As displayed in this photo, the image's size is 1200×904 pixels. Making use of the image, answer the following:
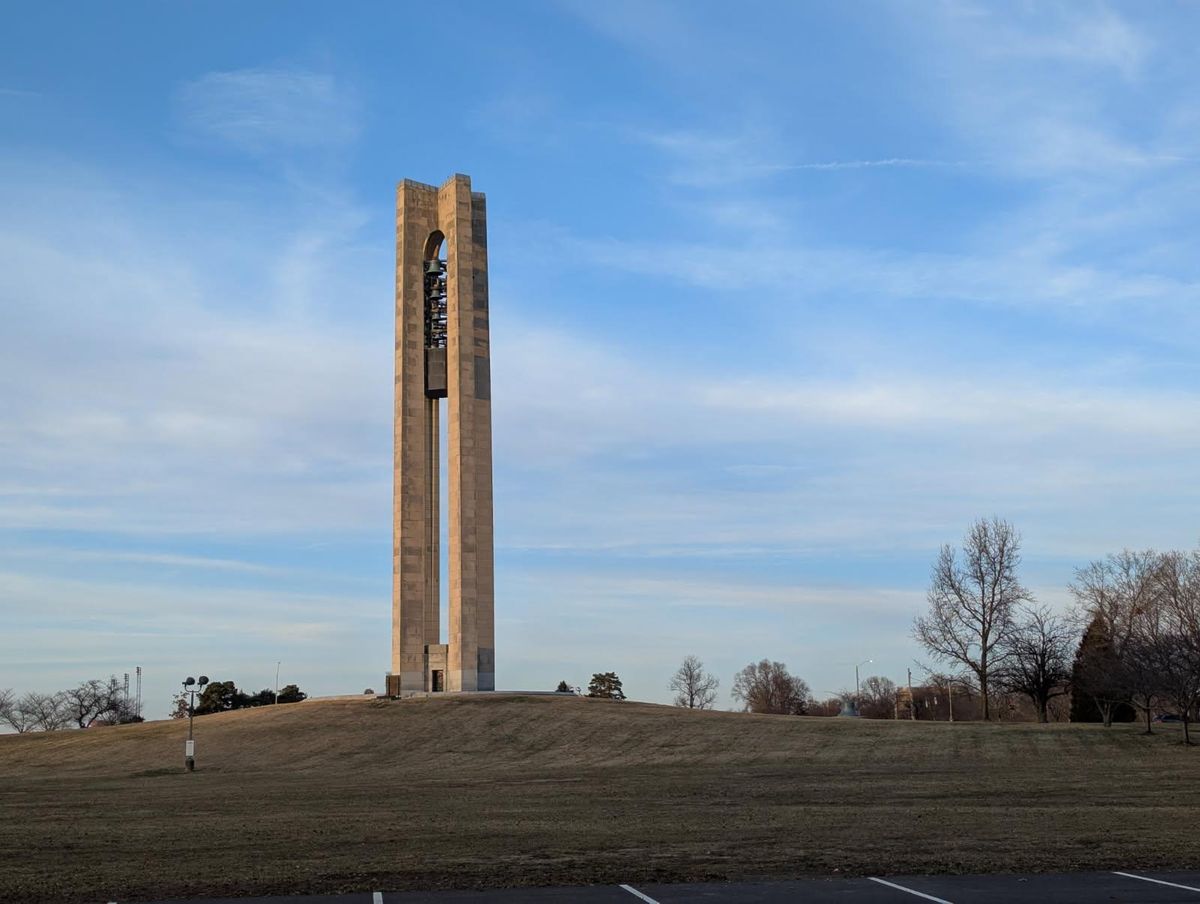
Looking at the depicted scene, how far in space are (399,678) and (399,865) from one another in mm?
51094

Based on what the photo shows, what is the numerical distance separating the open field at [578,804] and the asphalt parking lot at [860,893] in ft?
1.98

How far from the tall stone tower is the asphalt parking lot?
50903 mm

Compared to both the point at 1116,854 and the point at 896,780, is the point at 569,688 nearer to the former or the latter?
the point at 896,780

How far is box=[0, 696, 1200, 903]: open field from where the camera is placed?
14.7 metres

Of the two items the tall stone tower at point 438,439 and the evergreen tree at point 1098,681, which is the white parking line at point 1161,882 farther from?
the tall stone tower at point 438,439

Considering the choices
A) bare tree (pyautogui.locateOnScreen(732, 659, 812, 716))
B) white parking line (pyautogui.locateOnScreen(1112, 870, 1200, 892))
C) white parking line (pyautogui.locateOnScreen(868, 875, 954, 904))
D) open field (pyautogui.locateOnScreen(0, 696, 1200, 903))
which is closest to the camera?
white parking line (pyautogui.locateOnScreen(868, 875, 954, 904))

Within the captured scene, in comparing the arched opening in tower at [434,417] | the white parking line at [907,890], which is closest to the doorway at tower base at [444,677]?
→ the arched opening in tower at [434,417]

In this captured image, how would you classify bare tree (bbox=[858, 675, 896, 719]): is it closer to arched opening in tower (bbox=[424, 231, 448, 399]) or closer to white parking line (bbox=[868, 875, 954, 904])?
arched opening in tower (bbox=[424, 231, 448, 399])

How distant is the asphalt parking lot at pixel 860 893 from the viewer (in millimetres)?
12203

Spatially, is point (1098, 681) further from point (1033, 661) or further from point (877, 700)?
point (877, 700)

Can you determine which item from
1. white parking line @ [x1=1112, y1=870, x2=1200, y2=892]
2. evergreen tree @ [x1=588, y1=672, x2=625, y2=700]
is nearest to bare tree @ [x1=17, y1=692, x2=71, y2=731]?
evergreen tree @ [x1=588, y1=672, x2=625, y2=700]

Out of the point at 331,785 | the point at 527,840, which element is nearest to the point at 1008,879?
the point at 527,840

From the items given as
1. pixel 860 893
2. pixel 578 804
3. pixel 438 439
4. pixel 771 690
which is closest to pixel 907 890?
pixel 860 893

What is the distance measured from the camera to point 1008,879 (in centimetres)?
1358
